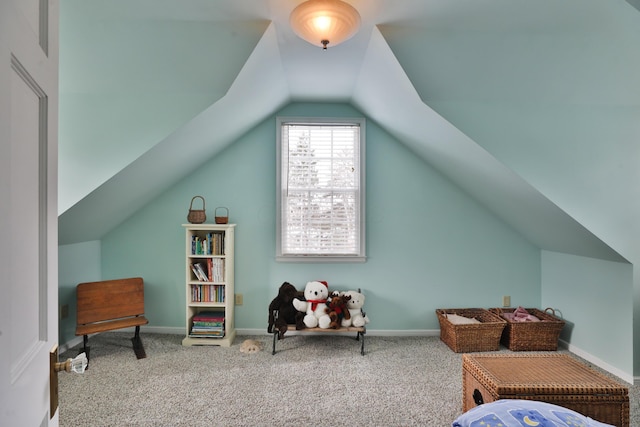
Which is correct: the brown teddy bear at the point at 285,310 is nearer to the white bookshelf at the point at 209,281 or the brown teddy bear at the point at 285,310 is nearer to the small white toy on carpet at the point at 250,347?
the small white toy on carpet at the point at 250,347

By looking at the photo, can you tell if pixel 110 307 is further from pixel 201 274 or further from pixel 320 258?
pixel 320 258

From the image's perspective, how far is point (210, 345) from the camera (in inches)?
134

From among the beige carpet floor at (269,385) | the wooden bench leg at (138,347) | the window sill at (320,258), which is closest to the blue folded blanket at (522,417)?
the beige carpet floor at (269,385)

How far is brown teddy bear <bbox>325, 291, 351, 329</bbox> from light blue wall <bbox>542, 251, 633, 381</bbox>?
1.96m

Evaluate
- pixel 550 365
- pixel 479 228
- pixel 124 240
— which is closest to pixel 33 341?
pixel 550 365

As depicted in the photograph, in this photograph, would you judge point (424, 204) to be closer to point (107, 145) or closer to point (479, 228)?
point (479, 228)

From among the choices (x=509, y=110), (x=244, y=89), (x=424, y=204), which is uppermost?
(x=244, y=89)

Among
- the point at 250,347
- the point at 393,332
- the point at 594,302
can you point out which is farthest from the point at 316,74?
the point at 594,302

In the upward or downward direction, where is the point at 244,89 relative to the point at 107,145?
upward

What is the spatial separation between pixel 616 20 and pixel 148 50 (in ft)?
8.57

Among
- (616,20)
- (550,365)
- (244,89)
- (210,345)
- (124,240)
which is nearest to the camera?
(616,20)

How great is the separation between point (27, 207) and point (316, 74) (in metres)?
2.60

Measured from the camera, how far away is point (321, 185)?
382 centimetres

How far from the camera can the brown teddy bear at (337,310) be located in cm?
330
